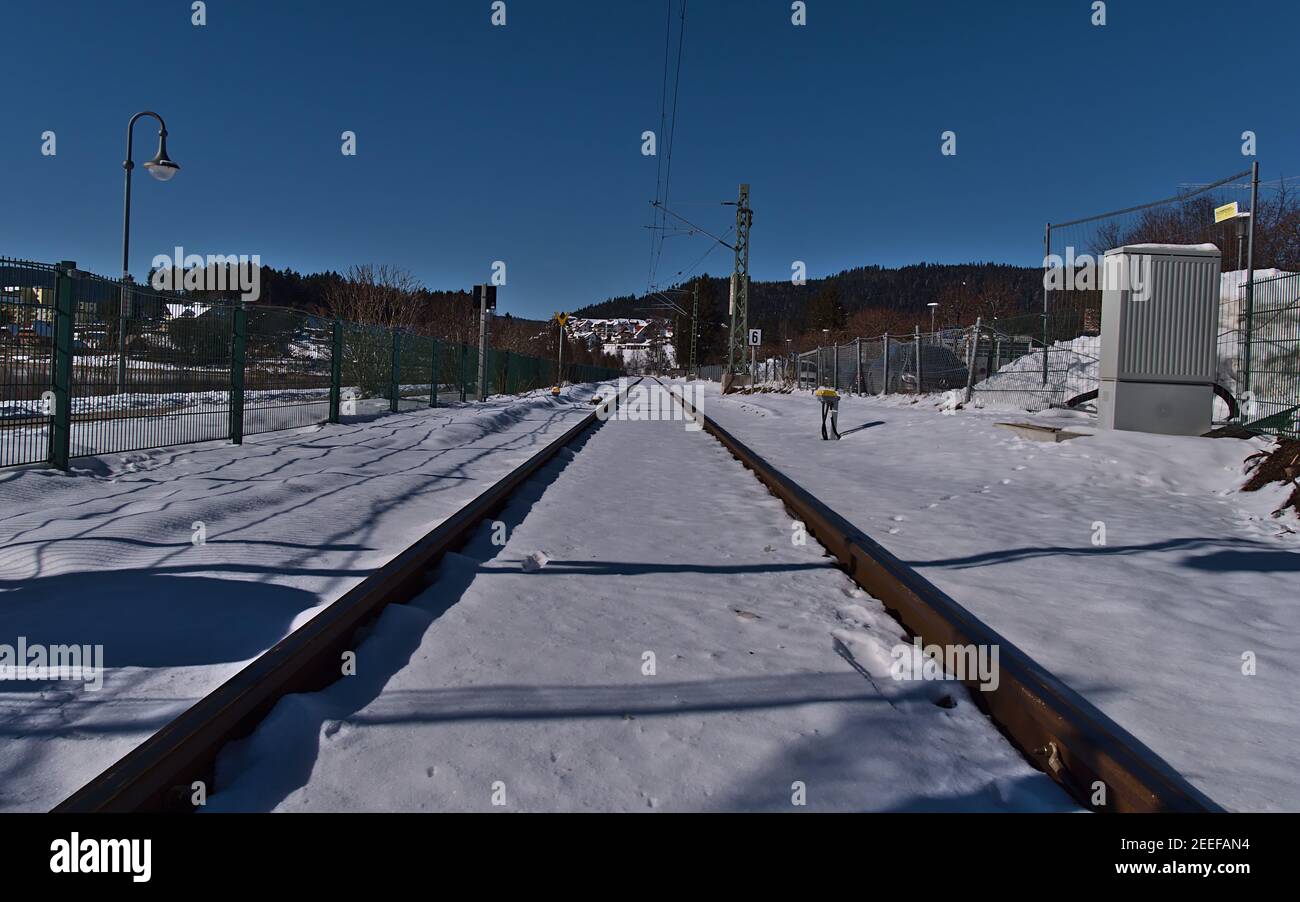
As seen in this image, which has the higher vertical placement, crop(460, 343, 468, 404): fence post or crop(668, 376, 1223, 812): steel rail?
crop(460, 343, 468, 404): fence post

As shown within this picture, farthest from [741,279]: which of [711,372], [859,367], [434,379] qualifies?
[711,372]

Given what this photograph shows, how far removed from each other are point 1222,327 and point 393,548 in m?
16.2

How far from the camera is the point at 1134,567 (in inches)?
202

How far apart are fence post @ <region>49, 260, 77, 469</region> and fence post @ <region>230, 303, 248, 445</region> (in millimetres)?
3279

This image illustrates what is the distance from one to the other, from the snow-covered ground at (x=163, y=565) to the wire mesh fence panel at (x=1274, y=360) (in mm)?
10824

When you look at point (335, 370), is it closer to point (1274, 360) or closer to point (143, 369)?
point (143, 369)

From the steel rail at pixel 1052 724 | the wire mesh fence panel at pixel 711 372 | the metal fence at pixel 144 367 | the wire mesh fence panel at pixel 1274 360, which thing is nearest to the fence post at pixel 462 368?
the metal fence at pixel 144 367

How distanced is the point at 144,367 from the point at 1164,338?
12417 mm

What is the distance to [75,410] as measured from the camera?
7621 mm

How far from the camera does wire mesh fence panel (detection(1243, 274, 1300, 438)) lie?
11219 millimetres

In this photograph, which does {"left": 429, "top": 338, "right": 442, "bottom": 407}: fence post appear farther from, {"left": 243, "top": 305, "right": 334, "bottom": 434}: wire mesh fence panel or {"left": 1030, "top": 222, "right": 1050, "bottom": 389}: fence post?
{"left": 1030, "top": 222, "right": 1050, "bottom": 389}: fence post

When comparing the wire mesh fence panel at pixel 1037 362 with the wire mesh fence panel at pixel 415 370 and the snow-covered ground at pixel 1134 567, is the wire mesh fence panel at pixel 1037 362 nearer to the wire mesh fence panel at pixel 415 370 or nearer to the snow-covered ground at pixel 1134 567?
the snow-covered ground at pixel 1134 567

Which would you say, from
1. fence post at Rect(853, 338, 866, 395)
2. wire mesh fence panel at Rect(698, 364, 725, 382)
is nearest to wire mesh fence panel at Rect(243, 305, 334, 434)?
fence post at Rect(853, 338, 866, 395)
